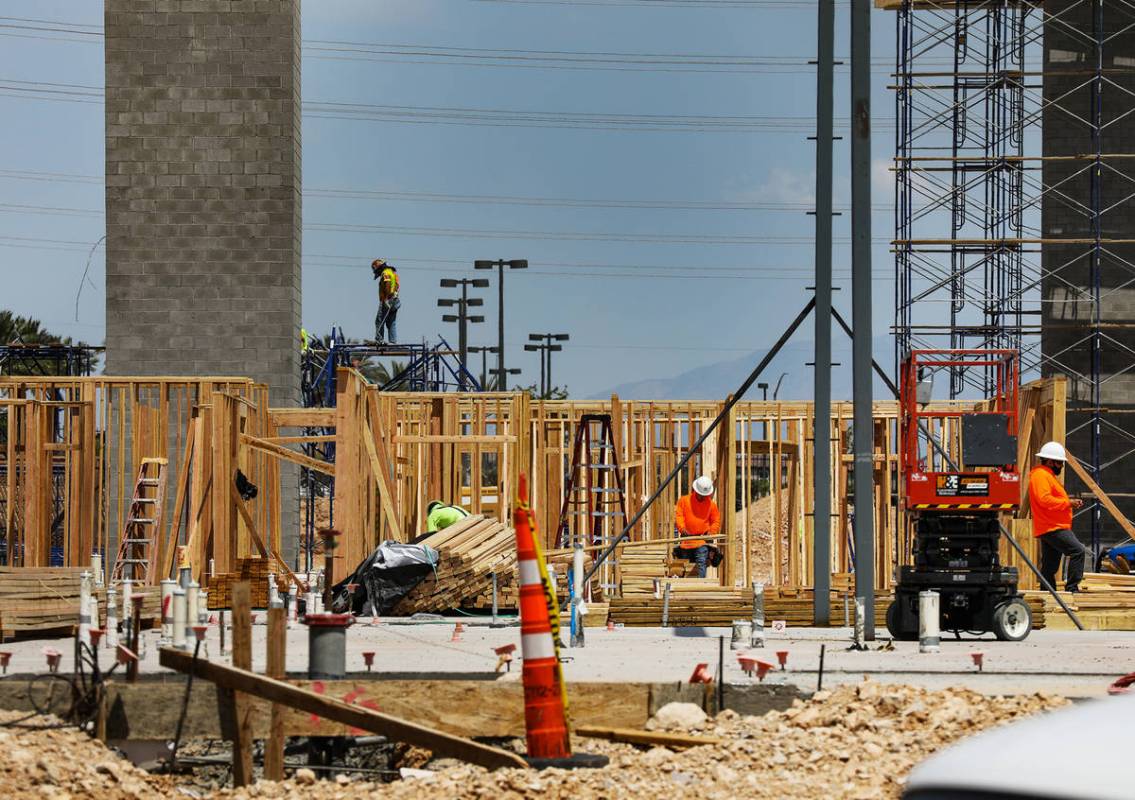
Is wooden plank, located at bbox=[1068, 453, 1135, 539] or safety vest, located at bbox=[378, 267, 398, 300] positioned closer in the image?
wooden plank, located at bbox=[1068, 453, 1135, 539]

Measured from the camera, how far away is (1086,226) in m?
37.5

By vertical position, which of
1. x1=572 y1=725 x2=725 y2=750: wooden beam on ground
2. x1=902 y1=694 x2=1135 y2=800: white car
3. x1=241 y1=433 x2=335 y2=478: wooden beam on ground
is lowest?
x1=572 y1=725 x2=725 y2=750: wooden beam on ground

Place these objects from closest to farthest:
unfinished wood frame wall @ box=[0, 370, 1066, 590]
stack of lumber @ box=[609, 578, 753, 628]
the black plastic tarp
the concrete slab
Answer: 1. the concrete slab
2. stack of lumber @ box=[609, 578, 753, 628]
3. the black plastic tarp
4. unfinished wood frame wall @ box=[0, 370, 1066, 590]

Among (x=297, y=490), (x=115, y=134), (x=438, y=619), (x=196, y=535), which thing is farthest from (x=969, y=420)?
(x=115, y=134)

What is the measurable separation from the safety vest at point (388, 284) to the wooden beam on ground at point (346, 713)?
1189 inches

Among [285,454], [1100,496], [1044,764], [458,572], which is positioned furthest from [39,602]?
[1044,764]

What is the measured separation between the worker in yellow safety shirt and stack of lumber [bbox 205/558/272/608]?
67.7 ft

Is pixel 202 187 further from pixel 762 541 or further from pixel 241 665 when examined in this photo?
pixel 762 541

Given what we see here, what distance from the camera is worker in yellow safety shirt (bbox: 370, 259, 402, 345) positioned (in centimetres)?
3962

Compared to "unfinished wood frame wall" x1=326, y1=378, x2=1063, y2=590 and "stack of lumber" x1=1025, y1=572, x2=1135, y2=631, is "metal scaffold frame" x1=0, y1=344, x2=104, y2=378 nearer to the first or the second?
"unfinished wood frame wall" x1=326, y1=378, x2=1063, y2=590

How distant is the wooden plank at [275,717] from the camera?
948cm

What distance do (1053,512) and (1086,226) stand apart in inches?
786

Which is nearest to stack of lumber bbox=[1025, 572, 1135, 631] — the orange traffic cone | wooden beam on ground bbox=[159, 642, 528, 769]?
the orange traffic cone

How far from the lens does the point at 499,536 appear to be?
65.0 feet
